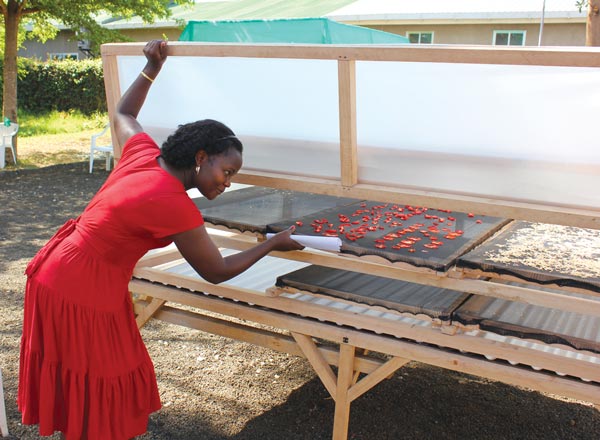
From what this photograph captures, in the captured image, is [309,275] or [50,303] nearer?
[50,303]

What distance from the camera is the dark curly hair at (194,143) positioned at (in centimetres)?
237

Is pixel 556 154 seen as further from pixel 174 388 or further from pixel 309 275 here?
pixel 174 388

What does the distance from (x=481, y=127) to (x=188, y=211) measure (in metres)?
1.13

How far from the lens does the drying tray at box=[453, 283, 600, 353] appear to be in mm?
2561

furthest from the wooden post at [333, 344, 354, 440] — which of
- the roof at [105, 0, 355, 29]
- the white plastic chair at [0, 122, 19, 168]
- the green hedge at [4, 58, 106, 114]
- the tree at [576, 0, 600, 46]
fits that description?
the green hedge at [4, 58, 106, 114]

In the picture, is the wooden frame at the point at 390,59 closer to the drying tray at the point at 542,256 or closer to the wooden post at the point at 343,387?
the drying tray at the point at 542,256

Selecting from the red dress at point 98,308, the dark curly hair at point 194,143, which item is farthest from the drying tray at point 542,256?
the red dress at point 98,308

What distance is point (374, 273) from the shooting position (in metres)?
2.85

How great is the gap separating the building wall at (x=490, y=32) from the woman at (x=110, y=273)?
1350 cm

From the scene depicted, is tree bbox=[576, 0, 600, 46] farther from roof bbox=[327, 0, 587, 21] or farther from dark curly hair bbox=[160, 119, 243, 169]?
roof bbox=[327, 0, 587, 21]

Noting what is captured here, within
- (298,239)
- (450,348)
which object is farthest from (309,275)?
(450,348)

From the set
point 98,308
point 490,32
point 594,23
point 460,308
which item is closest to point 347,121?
point 460,308

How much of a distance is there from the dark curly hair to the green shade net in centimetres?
582

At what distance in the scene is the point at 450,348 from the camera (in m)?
2.80
